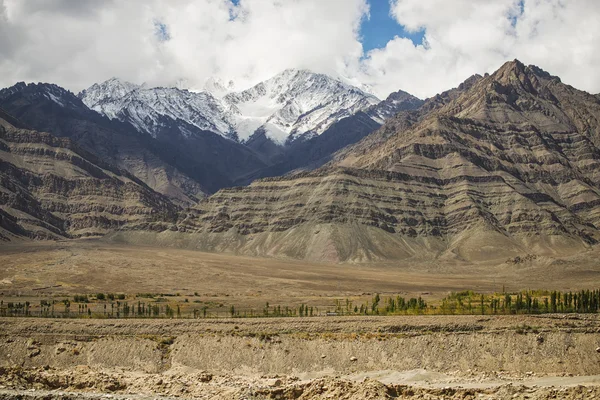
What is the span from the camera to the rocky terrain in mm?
75500

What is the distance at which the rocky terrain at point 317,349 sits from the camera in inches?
2972

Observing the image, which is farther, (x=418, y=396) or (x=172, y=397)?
(x=172, y=397)

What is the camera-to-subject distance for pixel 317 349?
83.4 metres

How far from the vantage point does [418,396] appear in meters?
51.0

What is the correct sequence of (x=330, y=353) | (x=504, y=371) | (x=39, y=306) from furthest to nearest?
(x=39, y=306) → (x=330, y=353) → (x=504, y=371)

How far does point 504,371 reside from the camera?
7688 cm

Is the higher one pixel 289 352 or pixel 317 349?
pixel 317 349

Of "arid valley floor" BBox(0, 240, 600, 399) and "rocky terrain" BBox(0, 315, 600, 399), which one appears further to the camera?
"rocky terrain" BBox(0, 315, 600, 399)

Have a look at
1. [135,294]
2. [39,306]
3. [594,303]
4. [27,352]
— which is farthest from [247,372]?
[135,294]

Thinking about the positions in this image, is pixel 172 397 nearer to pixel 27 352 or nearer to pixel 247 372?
pixel 247 372

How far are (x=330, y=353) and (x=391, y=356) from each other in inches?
263

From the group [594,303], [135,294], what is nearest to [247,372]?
[594,303]

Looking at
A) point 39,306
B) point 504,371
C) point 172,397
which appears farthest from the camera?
point 39,306

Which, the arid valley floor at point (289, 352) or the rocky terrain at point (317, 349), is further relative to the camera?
the rocky terrain at point (317, 349)
